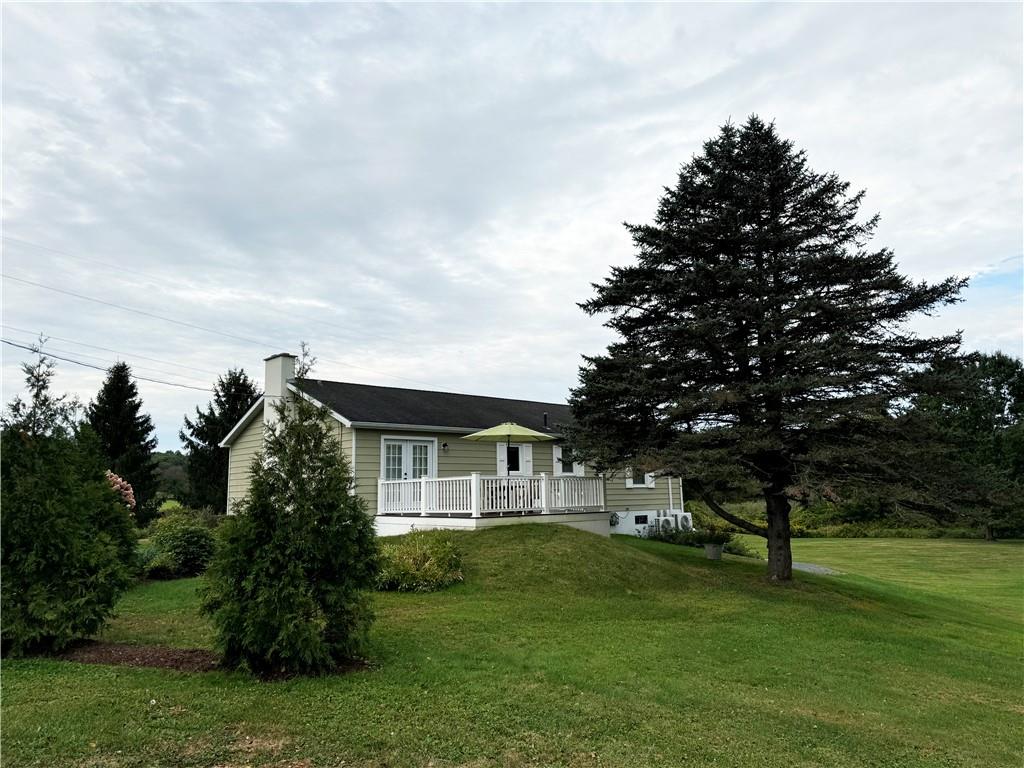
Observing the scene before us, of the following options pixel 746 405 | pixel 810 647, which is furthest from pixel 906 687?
pixel 746 405

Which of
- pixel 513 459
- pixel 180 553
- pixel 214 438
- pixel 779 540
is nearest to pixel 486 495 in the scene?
pixel 513 459

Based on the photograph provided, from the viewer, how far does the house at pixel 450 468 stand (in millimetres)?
15000

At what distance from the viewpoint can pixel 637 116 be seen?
39.7 feet

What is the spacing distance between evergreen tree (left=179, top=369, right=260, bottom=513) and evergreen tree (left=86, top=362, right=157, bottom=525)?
1505mm

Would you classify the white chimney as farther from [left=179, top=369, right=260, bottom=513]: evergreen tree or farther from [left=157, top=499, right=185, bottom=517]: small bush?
[left=179, top=369, right=260, bottom=513]: evergreen tree

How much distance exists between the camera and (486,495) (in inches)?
576

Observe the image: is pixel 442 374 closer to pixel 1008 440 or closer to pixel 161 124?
pixel 161 124

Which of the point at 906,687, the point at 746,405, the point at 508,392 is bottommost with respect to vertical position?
the point at 906,687

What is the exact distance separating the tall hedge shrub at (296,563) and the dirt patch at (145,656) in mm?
432

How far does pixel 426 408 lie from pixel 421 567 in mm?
9661

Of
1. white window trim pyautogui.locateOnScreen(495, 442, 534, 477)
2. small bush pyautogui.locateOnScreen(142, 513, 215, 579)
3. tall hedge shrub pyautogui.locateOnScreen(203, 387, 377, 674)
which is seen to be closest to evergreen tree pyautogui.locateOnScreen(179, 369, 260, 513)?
small bush pyautogui.locateOnScreen(142, 513, 215, 579)

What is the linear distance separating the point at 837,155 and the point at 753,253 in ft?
10.7

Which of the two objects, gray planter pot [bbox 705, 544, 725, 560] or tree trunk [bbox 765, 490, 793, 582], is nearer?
tree trunk [bbox 765, 490, 793, 582]

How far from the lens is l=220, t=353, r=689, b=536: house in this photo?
591 inches
